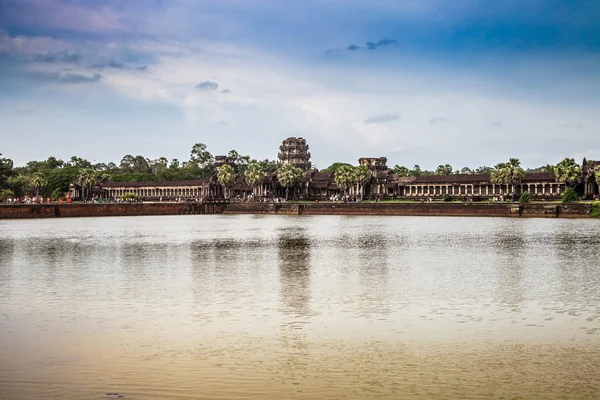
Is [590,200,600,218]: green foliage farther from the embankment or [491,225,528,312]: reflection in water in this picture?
Answer: [491,225,528,312]: reflection in water

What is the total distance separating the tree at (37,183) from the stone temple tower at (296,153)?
54.8 meters

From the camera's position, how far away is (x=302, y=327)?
1953 cm

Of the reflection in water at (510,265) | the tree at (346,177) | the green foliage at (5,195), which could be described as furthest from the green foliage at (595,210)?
the green foliage at (5,195)

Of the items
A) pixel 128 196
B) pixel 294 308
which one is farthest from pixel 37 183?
pixel 294 308

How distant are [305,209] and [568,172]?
38416 mm

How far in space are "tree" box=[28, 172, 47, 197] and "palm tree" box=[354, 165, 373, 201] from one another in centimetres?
6437

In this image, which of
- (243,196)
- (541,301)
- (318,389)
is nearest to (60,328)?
(318,389)

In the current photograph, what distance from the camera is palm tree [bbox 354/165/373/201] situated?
128625 millimetres

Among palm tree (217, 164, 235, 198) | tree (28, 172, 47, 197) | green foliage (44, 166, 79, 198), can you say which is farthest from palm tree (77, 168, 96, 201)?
palm tree (217, 164, 235, 198)

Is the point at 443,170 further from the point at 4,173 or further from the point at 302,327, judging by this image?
the point at 302,327

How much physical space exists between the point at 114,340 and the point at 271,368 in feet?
15.8

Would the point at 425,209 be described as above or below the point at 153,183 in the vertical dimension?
below

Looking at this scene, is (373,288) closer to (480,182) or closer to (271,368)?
(271,368)

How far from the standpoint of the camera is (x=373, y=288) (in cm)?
2727
